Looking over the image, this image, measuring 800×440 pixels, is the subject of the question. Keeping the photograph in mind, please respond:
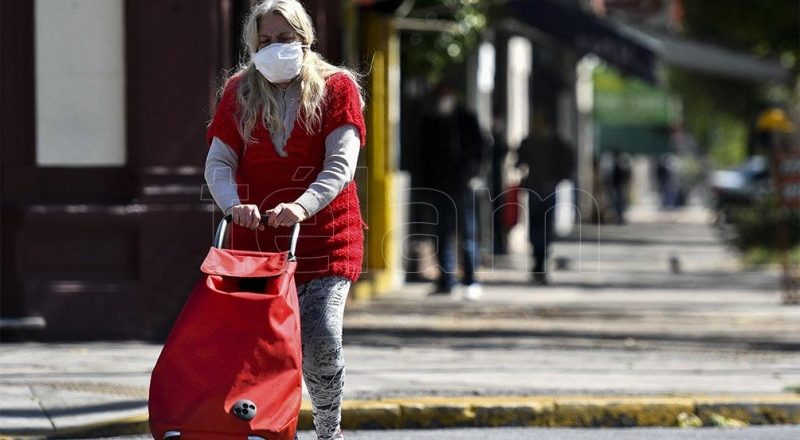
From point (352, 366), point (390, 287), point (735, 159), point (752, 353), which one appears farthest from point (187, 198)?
point (735, 159)

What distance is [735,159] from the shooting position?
236 feet

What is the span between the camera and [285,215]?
5.66 metres

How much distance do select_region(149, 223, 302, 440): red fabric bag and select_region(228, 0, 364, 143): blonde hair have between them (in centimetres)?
72

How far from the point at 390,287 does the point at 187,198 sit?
4.89m

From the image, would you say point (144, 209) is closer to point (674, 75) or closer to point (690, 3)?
point (690, 3)

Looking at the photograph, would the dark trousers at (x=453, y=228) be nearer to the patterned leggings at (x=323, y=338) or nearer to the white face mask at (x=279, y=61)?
the patterned leggings at (x=323, y=338)

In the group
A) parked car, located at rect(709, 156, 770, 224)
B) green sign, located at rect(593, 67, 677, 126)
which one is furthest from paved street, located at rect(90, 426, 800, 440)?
green sign, located at rect(593, 67, 677, 126)

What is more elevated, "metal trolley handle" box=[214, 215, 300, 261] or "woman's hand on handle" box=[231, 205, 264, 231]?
"woman's hand on handle" box=[231, 205, 264, 231]

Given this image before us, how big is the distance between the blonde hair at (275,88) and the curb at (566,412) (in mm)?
2609

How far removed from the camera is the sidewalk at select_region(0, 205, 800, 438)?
8.37m

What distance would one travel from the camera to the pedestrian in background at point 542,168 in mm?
16953

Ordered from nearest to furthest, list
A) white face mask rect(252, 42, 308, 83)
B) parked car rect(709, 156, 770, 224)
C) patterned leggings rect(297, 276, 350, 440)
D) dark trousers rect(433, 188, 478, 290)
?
white face mask rect(252, 42, 308, 83) → patterned leggings rect(297, 276, 350, 440) → dark trousers rect(433, 188, 478, 290) → parked car rect(709, 156, 770, 224)

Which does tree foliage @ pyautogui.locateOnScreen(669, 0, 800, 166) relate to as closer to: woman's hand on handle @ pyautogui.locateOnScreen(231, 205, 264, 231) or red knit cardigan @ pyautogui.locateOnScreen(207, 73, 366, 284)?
red knit cardigan @ pyautogui.locateOnScreen(207, 73, 366, 284)

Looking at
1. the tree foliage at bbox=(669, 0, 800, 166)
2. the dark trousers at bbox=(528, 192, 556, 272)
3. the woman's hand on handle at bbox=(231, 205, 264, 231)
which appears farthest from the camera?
the tree foliage at bbox=(669, 0, 800, 166)
